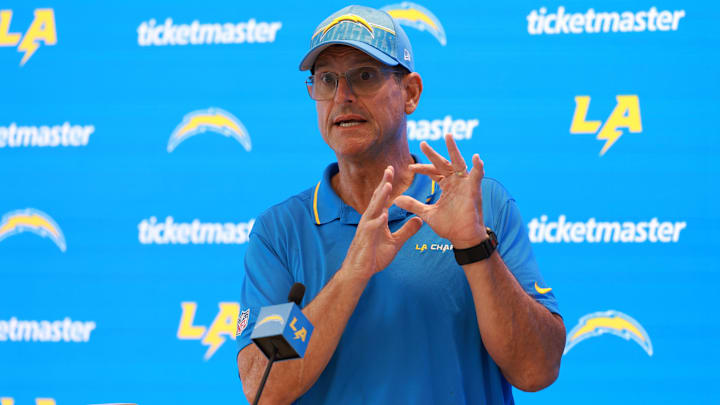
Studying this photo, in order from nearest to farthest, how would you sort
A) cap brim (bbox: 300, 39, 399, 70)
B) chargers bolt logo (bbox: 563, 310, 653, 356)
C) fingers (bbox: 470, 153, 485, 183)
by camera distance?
fingers (bbox: 470, 153, 485, 183), cap brim (bbox: 300, 39, 399, 70), chargers bolt logo (bbox: 563, 310, 653, 356)

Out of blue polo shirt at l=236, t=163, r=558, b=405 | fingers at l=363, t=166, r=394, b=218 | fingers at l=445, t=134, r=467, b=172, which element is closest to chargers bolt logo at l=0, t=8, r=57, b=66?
blue polo shirt at l=236, t=163, r=558, b=405

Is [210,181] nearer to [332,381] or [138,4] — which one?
[138,4]

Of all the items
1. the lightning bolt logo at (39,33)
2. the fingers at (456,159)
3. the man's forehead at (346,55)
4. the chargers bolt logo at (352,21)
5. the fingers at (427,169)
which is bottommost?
the fingers at (456,159)

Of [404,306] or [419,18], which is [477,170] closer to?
[404,306]

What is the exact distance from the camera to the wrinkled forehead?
1.59 meters

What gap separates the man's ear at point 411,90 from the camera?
1.72 metres

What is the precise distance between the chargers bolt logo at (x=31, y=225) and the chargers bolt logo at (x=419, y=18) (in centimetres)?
163

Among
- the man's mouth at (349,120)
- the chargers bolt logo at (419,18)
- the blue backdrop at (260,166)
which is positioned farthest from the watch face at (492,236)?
the chargers bolt logo at (419,18)

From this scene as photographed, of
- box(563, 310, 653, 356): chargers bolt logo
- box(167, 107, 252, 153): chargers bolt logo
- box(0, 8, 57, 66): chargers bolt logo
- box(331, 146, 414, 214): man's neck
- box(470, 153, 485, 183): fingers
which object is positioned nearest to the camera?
box(470, 153, 485, 183): fingers

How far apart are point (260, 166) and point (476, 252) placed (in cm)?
167

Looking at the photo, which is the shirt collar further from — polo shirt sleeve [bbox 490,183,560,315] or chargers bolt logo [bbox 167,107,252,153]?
chargers bolt logo [bbox 167,107,252,153]

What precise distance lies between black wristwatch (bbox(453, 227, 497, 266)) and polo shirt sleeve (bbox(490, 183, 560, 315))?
5.8 inches

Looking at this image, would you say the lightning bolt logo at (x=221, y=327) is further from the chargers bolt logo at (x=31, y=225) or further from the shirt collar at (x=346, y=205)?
the shirt collar at (x=346, y=205)

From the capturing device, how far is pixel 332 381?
57.7 inches
